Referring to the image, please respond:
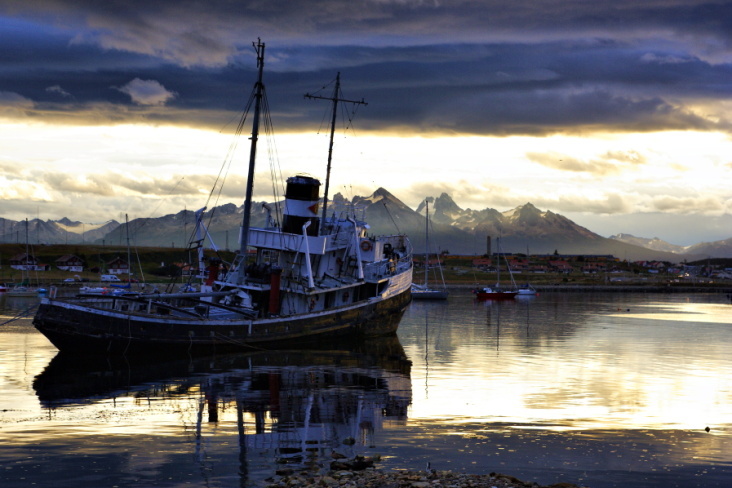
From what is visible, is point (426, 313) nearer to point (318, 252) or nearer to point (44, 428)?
point (318, 252)

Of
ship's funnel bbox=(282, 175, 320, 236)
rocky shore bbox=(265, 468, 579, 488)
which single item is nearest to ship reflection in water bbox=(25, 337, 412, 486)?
rocky shore bbox=(265, 468, 579, 488)

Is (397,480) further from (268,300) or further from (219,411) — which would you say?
(268,300)

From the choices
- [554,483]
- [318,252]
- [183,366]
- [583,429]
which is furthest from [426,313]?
[554,483]

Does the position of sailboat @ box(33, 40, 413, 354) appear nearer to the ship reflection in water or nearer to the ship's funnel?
the ship's funnel

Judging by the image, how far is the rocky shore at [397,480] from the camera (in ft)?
66.3

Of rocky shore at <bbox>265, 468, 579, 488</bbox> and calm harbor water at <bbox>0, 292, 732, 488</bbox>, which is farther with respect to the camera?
calm harbor water at <bbox>0, 292, 732, 488</bbox>

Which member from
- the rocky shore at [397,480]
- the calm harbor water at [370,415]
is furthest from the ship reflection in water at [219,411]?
the rocky shore at [397,480]

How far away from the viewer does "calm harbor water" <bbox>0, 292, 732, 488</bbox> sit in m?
23.4

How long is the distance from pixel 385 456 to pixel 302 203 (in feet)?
119

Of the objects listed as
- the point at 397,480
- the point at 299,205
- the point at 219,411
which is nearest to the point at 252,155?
the point at 299,205

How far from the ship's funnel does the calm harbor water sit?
971cm

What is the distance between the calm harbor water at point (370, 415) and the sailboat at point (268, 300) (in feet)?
4.72

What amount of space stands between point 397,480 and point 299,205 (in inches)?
1571

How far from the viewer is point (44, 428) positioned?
28.2 metres
